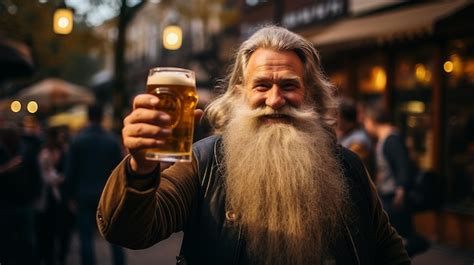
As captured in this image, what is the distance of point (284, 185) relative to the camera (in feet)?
7.86

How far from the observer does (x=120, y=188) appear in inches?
71.6

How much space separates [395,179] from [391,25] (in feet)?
15.3

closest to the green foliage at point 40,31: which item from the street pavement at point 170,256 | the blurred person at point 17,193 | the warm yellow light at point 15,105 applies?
the street pavement at point 170,256

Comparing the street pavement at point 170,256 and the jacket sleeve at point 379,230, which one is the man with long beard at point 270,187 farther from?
the street pavement at point 170,256

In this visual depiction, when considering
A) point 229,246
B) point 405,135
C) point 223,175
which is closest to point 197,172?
point 223,175

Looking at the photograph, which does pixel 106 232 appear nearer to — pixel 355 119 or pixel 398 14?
pixel 355 119

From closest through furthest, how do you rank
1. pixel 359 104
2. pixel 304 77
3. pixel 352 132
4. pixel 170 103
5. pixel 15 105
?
pixel 170 103 < pixel 304 77 < pixel 352 132 < pixel 359 104 < pixel 15 105

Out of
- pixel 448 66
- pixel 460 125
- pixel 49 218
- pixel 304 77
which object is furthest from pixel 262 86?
pixel 448 66

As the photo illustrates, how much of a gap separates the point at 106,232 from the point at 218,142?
2.53 feet

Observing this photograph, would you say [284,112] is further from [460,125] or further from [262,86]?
[460,125]

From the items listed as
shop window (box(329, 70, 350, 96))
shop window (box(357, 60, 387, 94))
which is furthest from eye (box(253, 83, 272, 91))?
shop window (box(329, 70, 350, 96))

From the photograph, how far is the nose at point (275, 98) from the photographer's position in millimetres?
2432

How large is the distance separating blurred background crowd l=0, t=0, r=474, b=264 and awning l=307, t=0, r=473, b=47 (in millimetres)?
39

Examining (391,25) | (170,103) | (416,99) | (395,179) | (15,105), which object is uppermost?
(391,25)
